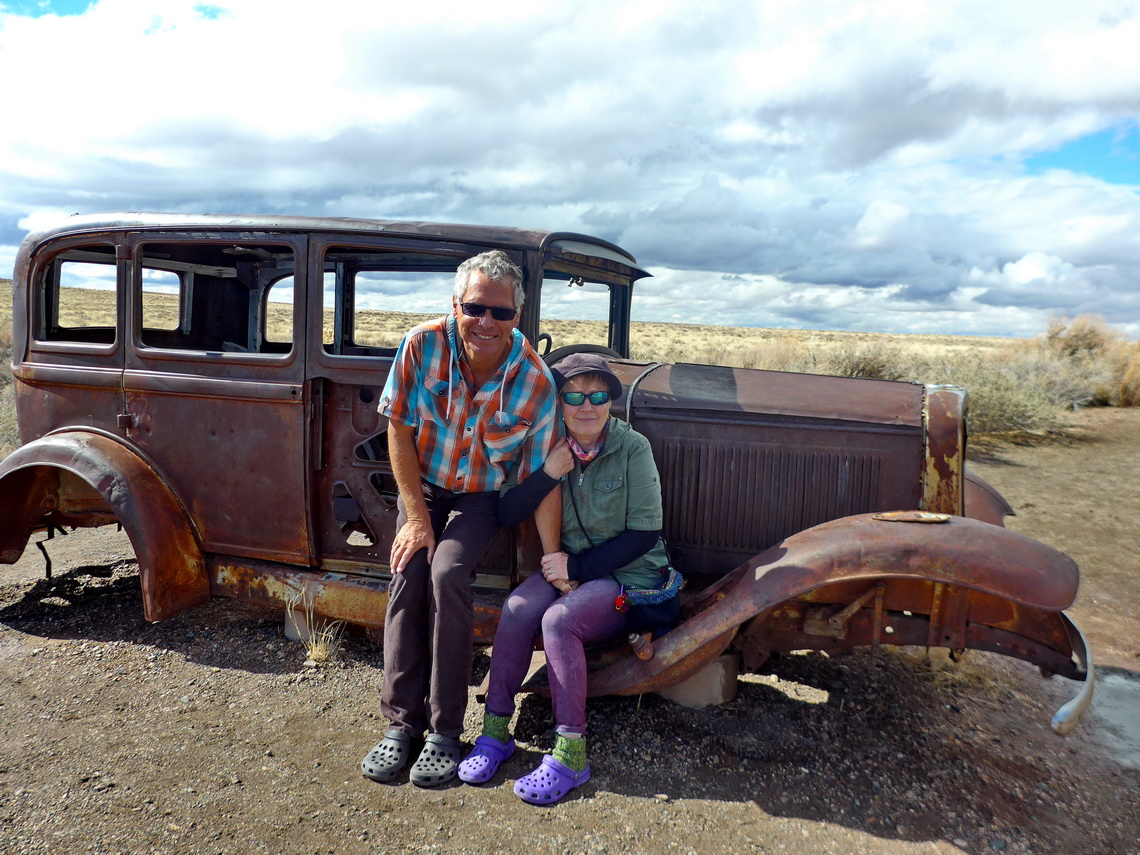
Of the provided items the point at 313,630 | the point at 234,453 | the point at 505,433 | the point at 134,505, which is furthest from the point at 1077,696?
the point at 134,505

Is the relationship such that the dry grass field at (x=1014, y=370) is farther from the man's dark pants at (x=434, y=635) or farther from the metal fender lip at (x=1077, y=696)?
the metal fender lip at (x=1077, y=696)

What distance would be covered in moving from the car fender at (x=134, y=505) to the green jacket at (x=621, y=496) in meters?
1.93

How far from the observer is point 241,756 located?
283cm

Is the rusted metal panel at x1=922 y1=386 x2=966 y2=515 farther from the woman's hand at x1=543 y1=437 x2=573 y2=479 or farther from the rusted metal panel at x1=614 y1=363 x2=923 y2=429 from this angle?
the woman's hand at x1=543 y1=437 x2=573 y2=479

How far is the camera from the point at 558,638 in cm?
277

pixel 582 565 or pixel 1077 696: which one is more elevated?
pixel 582 565

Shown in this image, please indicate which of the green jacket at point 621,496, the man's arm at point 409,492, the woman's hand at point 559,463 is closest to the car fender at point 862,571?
the green jacket at point 621,496

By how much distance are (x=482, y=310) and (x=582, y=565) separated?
1028 millimetres

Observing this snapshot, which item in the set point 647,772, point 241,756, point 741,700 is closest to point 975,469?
point 741,700

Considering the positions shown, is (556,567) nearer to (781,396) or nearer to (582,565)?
(582,565)

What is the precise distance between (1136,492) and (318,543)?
8680mm

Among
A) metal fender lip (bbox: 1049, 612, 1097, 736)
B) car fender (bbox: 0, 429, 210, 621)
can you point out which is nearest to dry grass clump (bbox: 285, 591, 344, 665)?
car fender (bbox: 0, 429, 210, 621)

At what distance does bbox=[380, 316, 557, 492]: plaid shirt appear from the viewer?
9.67ft

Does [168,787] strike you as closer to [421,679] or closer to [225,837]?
[225,837]
